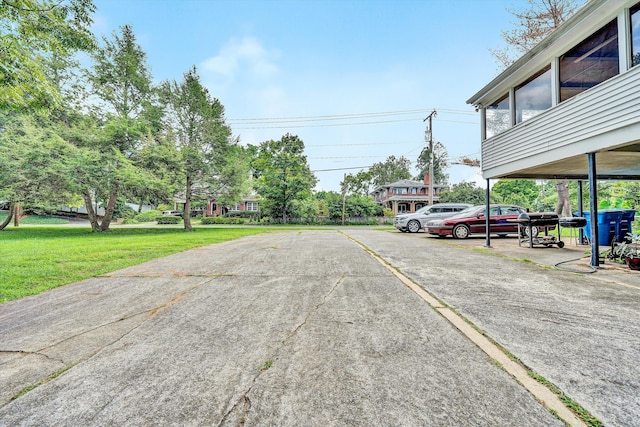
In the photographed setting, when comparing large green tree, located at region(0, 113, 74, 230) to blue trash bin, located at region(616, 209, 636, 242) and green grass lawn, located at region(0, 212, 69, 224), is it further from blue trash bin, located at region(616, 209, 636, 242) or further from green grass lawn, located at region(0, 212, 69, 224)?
green grass lawn, located at region(0, 212, 69, 224)

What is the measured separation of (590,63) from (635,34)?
3.31ft

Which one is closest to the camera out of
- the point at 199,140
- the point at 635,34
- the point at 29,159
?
the point at 635,34

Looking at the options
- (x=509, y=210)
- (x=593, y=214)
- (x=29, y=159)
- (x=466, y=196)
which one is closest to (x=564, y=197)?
(x=509, y=210)

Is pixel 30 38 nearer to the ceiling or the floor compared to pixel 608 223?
nearer to the ceiling

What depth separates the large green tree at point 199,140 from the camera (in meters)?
18.0

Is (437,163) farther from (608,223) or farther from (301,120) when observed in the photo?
(608,223)

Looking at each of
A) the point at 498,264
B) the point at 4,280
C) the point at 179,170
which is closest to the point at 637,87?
the point at 498,264

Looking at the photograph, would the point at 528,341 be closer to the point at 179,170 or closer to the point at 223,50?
the point at 179,170

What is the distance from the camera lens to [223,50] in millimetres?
19938

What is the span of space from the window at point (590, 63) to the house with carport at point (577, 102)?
Result: 0.02 m

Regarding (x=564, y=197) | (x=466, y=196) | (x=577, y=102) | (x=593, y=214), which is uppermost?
(x=577, y=102)

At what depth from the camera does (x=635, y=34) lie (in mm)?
4812

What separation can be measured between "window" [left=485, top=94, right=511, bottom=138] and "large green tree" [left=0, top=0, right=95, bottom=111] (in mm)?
10757

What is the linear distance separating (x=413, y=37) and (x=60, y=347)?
2180cm
